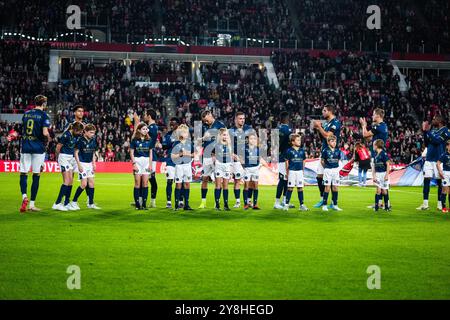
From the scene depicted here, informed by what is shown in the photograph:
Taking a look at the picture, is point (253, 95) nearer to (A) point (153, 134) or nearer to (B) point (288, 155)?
(B) point (288, 155)

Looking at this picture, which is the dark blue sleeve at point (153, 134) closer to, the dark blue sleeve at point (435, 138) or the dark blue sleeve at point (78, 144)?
the dark blue sleeve at point (78, 144)

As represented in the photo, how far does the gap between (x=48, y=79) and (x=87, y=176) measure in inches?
1112

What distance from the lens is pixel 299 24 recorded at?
48.4 metres

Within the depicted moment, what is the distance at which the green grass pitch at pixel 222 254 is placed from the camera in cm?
665

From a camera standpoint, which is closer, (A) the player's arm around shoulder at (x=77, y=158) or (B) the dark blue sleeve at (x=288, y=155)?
(A) the player's arm around shoulder at (x=77, y=158)

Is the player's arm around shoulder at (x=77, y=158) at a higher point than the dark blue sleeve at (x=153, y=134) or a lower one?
lower

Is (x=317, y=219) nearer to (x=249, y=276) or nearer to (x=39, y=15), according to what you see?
(x=249, y=276)

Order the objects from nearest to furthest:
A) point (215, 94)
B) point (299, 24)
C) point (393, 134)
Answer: point (393, 134) → point (215, 94) → point (299, 24)

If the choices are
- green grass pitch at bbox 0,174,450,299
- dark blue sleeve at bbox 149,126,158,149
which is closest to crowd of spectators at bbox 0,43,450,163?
dark blue sleeve at bbox 149,126,158,149

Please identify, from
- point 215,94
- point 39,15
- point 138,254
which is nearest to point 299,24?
point 215,94

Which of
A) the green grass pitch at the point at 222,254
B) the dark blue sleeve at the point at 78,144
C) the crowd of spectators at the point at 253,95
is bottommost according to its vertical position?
the green grass pitch at the point at 222,254

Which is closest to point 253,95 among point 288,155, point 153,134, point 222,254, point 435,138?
point 435,138

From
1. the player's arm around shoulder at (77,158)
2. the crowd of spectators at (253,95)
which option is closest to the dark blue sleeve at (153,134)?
the player's arm around shoulder at (77,158)

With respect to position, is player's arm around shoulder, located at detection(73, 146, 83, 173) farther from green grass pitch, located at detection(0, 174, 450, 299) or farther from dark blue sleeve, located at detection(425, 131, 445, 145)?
dark blue sleeve, located at detection(425, 131, 445, 145)
